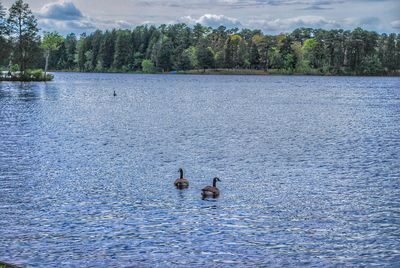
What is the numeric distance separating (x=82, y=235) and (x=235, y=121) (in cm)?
6134

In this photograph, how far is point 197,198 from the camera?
35.9 meters

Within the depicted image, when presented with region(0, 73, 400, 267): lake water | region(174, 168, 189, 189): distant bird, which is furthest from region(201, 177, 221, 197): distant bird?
region(174, 168, 189, 189): distant bird

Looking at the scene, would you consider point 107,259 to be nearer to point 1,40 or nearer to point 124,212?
point 124,212

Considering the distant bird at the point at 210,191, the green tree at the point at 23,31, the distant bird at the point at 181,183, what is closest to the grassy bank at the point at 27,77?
the green tree at the point at 23,31

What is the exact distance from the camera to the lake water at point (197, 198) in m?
25.9

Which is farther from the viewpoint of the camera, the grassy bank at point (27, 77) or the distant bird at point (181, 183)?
the grassy bank at point (27, 77)

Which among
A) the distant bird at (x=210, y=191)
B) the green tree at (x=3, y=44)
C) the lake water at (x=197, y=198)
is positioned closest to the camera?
the lake water at (x=197, y=198)

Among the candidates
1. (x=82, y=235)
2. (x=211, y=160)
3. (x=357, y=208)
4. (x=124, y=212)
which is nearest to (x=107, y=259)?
(x=82, y=235)

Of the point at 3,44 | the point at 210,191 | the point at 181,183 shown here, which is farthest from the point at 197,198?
the point at 3,44

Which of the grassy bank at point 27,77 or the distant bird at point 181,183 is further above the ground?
the grassy bank at point 27,77

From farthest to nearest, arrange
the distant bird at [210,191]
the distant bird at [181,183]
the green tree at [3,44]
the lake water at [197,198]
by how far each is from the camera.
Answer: the green tree at [3,44], the distant bird at [181,183], the distant bird at [210,191], the lake water at [197,198]

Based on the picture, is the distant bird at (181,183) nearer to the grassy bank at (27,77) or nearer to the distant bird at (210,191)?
the distant bird at (210,191)

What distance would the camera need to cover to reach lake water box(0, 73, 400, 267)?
25.9 meters

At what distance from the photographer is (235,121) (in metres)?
87.7
